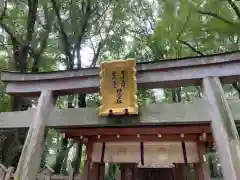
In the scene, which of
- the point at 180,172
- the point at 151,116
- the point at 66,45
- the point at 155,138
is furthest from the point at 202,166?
the point at 66,45

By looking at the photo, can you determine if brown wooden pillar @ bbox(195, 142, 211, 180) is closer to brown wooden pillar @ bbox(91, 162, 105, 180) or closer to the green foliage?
brown wooden pillar @ bbox(91, 162, 105, 180)

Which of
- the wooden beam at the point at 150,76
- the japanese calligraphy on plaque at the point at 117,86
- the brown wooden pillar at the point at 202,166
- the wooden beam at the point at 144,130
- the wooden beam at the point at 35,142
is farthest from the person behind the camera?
the brown wooden pillar at the point at 202,166

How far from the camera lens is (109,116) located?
416cm

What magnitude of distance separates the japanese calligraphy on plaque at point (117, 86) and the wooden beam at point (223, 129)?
1.27 m

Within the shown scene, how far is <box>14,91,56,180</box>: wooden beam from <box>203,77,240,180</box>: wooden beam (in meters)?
2.83

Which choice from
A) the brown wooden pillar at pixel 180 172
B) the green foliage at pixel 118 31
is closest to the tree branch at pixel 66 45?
the green foliage at pixel 118 31

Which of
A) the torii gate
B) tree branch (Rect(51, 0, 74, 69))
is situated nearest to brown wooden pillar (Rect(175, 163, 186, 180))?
the torii gate

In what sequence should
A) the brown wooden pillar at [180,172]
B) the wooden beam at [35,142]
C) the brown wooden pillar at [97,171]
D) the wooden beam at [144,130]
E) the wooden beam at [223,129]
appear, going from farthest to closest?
the brown wooden pillar at [180,172] < the brown wooden pillar at [97,171] < the wooden beam at [144,130] < the wooden beam at [35,142] < the wooden beam at [223,129]

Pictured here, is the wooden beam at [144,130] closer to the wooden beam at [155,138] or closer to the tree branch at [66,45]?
the wooden beam at [155,138]

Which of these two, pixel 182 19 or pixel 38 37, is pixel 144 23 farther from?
pixel 38 37

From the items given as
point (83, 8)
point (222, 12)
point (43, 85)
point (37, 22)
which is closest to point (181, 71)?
point (43, 85)

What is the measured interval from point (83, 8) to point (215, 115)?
956 cm

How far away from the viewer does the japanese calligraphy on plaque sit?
4246 mm

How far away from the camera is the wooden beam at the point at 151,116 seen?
3871 millimetres
